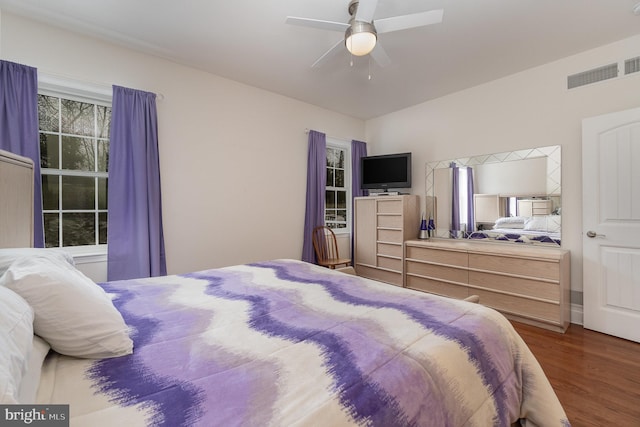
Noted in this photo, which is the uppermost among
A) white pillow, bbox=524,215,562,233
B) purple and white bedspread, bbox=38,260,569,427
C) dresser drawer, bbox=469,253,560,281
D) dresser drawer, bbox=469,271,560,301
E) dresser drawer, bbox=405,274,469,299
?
white pillow, bbox=524,215,562,233

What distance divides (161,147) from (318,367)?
2.79 m

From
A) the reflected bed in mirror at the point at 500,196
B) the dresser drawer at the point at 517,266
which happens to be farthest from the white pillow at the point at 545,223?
the dresser drawer at the point at 517,266

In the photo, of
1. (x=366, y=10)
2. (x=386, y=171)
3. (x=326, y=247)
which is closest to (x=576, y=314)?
(x=386, y=171)

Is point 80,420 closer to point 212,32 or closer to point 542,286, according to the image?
point 212,32

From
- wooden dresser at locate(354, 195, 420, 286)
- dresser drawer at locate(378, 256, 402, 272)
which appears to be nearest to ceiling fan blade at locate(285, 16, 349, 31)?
wooden dresser at locate(354, 195, 420, 286)

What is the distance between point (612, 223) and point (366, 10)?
279 centimetres

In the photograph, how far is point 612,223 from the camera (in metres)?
2.49

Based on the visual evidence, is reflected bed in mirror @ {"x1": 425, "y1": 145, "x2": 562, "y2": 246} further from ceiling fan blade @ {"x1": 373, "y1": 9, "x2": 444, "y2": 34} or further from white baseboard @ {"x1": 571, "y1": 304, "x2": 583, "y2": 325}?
ceiling fan blade @ {"x1": 373, "y1": 9, "x2": 444, "y2": 34}

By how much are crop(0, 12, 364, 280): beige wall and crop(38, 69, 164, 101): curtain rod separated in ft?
0.10

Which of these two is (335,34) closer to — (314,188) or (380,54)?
(380,54)

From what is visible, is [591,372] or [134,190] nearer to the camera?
[591,372]

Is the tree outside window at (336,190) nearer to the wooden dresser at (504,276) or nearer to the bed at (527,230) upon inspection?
the wooden dresser at (504,276)

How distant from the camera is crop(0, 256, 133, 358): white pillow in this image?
0.83 m

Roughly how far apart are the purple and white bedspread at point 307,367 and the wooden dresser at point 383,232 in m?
2.34
